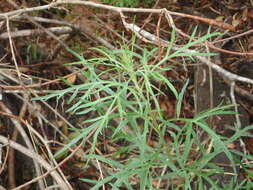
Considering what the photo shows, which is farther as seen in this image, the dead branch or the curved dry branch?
the dead branch

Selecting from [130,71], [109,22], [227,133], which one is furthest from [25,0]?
[130,71]

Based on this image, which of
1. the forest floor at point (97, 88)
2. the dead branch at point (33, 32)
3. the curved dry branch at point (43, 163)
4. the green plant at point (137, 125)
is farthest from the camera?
the dead branch at point (33, 32)

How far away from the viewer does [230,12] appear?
305 cm

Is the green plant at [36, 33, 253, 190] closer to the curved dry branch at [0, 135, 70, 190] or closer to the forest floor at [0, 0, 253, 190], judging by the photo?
the curved dry branch at [0, 135, 70, 190]

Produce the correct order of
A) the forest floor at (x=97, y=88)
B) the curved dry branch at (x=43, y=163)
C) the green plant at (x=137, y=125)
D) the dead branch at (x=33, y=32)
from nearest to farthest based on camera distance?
the green plant at (x=137, y=125), the curved dry branch at (x=43, y=163), the forest floor at (x=97, y=88), the dead branch at (x=33, y=32)

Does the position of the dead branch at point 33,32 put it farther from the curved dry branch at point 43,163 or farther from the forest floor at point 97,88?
the curved dry branch at point 43,163

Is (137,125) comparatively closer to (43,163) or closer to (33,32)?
(43,163)

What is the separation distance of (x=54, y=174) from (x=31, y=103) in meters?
0.70

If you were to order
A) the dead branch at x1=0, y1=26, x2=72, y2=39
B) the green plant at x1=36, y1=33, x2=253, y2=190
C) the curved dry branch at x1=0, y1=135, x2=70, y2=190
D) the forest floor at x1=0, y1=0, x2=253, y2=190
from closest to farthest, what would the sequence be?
the green plant at x1=36, y1=33, x2=253, y2=190, the curved dry branch at x1=0, y1=135, x2=70, y2=190, the forest floor at x1=0, y1=0, x2=253, y2=190, the dead branch at x1=0, y1=26, x2=72, y2=39

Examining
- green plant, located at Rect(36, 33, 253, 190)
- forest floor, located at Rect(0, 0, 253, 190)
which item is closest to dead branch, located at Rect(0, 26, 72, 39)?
forest floor, located at Rect(0, 0, 253, 190)

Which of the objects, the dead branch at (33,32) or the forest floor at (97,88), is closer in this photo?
the forest floor at (97,88)

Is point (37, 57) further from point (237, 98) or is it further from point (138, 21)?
point (237, 98)

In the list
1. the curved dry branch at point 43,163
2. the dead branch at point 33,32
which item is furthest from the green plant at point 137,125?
the dead branch at point 33,32

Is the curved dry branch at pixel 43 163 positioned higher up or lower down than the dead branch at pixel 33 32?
lower down
